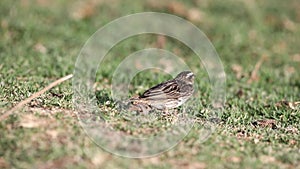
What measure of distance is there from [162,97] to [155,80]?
3.07 m

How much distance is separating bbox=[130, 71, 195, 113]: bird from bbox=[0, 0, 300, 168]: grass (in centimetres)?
56

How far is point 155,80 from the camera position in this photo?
11367 millimetres

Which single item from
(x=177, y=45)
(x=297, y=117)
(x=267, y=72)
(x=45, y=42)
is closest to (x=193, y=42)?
(x=177, y=45)

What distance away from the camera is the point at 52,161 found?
666cm

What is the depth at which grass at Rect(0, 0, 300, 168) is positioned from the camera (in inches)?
271

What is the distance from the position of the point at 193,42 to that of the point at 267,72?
2.54 meters

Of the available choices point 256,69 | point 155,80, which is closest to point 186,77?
point 155,80

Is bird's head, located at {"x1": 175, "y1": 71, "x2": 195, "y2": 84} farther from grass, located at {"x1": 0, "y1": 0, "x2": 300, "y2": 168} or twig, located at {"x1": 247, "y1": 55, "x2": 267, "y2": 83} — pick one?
twig, located at {"x1": 247, "y1": 55, "x2": 267, "y2": 83}

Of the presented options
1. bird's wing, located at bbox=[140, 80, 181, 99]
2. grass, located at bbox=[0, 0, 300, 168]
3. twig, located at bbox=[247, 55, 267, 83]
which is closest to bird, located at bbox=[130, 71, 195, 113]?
bird's wing, located at bbox=[140, 80, 181, 99]

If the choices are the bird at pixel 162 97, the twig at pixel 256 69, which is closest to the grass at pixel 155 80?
the twig at pixel 256 69

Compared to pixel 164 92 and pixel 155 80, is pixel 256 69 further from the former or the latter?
pixel 164 92

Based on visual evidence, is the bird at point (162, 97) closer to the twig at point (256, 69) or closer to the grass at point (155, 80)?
the grass at point (155, 80)

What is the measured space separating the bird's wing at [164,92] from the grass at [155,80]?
0.66 meters

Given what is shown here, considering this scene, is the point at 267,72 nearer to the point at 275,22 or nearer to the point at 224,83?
the point at 224,83
